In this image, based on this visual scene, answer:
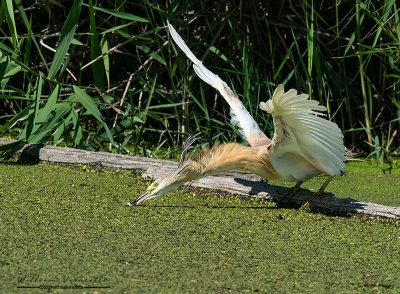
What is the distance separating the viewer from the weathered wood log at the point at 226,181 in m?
2.88

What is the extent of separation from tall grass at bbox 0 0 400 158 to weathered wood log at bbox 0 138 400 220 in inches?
5.1

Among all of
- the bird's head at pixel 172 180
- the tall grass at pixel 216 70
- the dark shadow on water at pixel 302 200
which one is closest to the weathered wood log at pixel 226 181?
the dark shadow on water at pixel 302 200

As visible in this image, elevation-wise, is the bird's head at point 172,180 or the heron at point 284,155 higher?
the heron at point 284,155

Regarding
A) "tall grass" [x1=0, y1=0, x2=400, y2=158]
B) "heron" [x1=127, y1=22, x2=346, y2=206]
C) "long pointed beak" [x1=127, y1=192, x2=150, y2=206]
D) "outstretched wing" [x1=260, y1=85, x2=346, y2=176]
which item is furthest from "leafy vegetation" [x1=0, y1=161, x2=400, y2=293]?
"tall grass" [x1=0, y1=0, x2=400, y2=158]

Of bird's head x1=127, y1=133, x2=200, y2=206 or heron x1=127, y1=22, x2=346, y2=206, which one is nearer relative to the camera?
heron x1=127, y1=22, x2=346, y2=206

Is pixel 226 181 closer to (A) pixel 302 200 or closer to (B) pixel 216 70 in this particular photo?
(A) pixel 302 200

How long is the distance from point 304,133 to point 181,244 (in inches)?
28.9

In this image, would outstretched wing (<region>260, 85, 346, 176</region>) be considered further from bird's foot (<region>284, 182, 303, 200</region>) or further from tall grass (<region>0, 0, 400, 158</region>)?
tall grass (<region>0, 0, 400, 158</region>)

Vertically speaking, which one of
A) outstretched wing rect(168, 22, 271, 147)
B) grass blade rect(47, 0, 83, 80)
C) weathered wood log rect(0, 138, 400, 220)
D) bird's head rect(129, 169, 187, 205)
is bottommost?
weathered wood log rect(0, 138, 400, 220)

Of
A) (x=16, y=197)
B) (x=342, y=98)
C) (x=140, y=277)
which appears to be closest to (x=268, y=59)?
(x=342, y=98)

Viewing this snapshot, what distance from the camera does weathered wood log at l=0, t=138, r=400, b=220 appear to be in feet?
9.43

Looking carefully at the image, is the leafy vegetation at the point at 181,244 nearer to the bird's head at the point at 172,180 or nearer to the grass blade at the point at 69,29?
the bird's head at the point at 172,180

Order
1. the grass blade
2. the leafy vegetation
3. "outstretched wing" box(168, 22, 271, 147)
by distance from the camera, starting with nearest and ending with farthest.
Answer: the leafy vegetation → "outstretched wing" box(168, 22, 271, 147) → the grass blade

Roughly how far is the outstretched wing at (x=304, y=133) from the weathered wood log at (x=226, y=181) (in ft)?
0.57
